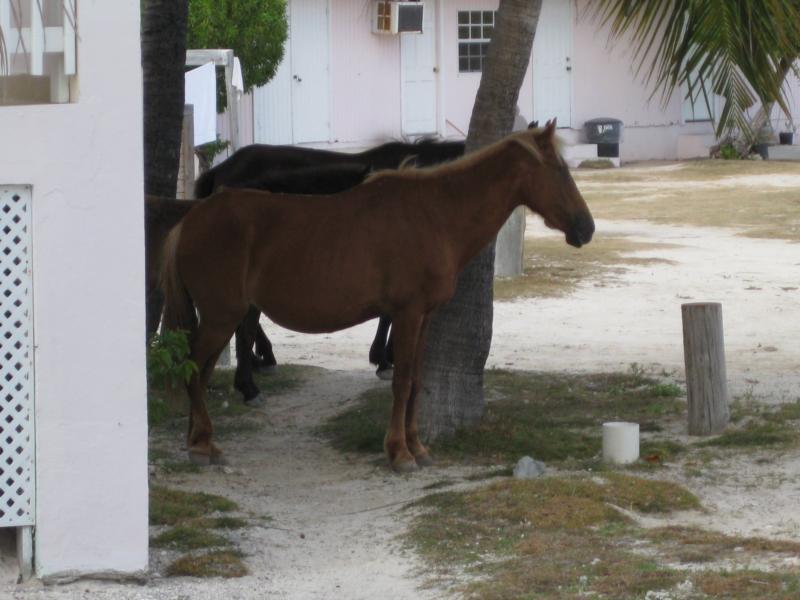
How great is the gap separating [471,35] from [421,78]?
57.4 inches

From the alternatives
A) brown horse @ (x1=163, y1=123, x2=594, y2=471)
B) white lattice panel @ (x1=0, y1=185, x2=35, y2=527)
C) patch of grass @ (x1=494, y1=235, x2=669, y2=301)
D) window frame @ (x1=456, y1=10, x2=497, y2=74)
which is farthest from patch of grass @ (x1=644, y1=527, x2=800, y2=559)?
window frame @ (x1=456, y1=10, x2=497, y2=74)

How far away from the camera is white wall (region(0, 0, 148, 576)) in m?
5.25

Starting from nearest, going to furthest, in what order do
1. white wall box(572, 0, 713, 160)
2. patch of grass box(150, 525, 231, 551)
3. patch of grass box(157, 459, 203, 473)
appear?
Answer: 1. patch of grass box(150, 525, 231, 551)
2. patch of grass box(157, 459, 203, 473)
3. white wall box(572, 0, 713, 160)

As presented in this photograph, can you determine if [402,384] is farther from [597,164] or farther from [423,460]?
[597,164]

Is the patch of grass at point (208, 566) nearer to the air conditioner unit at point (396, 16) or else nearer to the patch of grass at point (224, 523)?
the patch of grass at point (224, 523)

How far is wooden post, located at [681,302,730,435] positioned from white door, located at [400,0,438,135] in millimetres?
18653

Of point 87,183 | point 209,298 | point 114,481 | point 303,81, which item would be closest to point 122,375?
point 114,481

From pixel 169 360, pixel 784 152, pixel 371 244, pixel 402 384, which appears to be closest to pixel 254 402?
pixel 402 384

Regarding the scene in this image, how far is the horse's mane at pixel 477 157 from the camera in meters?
7.43

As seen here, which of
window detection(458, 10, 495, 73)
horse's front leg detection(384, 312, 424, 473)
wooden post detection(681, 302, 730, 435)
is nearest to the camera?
horse's front leg detection(384, 312, 424, 473)

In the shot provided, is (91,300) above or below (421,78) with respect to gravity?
below

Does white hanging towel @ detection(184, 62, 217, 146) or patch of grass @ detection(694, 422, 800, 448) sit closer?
patch of grass @ detection(694, 422, 800, 448)

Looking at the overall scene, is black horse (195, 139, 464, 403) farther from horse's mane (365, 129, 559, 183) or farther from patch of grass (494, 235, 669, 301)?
patch of grass (494, 235, 669, 301)

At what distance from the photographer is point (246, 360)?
9.31 m
